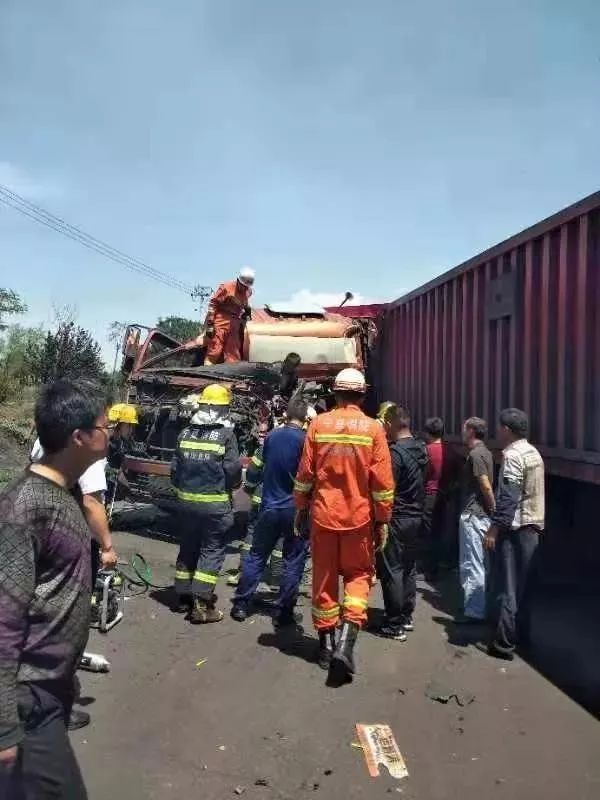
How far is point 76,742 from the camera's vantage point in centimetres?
333

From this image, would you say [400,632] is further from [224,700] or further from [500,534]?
[224,700]

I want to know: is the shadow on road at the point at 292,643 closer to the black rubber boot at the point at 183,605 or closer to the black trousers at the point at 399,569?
the black trousers at the point at 399,569

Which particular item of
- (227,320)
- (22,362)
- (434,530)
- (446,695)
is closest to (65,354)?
(22,362)

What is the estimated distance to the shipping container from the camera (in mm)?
4699

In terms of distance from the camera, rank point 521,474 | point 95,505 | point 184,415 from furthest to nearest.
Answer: point 184,415, point 521,474, point 95,505

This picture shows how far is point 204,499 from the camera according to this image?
5227 mm

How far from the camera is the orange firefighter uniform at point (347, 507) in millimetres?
4402

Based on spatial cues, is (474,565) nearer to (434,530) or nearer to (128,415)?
(434,530)

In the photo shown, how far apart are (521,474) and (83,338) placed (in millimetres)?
15880

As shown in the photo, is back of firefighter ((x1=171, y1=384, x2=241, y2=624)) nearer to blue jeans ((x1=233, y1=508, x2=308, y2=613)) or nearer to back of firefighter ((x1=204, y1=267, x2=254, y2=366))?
blue jeans ((x1=233, y1=508, x2=308, y2=613))

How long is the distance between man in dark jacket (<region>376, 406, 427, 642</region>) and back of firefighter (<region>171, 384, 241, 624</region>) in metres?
1.19

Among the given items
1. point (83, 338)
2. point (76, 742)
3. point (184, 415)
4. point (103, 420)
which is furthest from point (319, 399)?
point (83, 338)

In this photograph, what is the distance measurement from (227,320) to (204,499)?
3982 mm

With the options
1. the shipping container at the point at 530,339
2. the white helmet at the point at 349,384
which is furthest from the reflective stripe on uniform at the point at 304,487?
the shipping container at the point at 530,339
